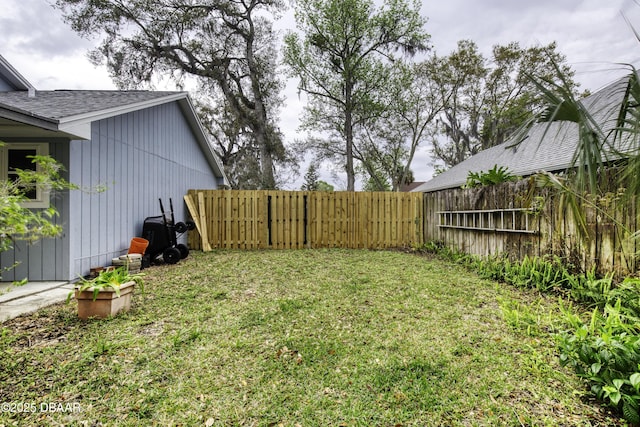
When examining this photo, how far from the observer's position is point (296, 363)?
220cm

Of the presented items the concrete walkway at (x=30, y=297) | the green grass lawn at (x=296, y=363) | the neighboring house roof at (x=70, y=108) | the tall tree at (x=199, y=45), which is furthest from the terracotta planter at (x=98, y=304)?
the tall tree at (x=199, y=45)

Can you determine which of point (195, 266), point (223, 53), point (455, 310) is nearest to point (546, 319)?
point (455, 310)

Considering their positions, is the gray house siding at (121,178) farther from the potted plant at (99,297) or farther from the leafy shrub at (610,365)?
the leafy shrub at (610,365)

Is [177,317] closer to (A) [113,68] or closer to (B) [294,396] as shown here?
(B) [294,396]

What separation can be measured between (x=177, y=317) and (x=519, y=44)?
19588mm

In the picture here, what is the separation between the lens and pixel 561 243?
12.4 ft

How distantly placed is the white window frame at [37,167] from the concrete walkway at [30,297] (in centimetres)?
106

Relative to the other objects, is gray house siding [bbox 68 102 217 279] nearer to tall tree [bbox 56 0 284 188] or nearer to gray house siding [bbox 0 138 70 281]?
gray house siding [bbox 0 138 70 281]

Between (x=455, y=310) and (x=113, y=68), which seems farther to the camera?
(x=113, y=68)

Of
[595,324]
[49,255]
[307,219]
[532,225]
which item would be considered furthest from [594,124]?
[307,219]

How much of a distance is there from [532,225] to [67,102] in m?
7.32

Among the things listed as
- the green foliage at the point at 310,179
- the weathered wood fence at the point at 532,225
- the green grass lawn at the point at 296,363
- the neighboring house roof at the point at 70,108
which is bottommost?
the green grass lawn at the point at 296,363

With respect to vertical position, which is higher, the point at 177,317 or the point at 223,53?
the point at 223,53

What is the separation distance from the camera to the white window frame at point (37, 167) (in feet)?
12.9
